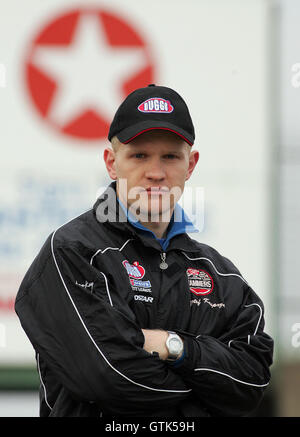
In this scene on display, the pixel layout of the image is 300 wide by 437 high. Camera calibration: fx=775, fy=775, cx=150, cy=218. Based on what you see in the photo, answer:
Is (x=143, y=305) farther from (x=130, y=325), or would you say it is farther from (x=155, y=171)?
(x=155, y=171)

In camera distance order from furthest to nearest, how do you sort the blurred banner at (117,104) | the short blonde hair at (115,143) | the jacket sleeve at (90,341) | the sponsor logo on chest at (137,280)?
the blurred banner at (117,104) → the short blonde hair at (115,143) → the sponsor logo on chest at (137,280) → the jacket sleeve at (90,341)

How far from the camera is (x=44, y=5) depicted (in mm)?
5570

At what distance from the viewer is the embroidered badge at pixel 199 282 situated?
2245 mm

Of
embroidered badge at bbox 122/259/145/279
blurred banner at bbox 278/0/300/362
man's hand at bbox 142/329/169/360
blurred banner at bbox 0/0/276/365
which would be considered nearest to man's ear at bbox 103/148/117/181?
embroidered badge at bbox 122/259/145/279

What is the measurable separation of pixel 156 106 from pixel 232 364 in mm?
767

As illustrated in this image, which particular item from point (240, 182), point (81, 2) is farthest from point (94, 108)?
point (240, 182)

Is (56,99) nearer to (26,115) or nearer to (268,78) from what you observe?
(26,115)

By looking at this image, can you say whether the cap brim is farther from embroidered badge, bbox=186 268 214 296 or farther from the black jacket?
embroidered badge, bbox=186 268 214 296

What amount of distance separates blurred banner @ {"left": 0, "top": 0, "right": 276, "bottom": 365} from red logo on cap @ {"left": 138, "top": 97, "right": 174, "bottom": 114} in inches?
123

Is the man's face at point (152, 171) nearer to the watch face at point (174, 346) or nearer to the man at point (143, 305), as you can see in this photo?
the man at point (143, 305)

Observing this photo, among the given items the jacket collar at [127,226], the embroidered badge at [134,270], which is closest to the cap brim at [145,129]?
the jacket collar at [127,226]

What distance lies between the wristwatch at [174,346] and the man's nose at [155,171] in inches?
17.5

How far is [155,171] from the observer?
219cm
